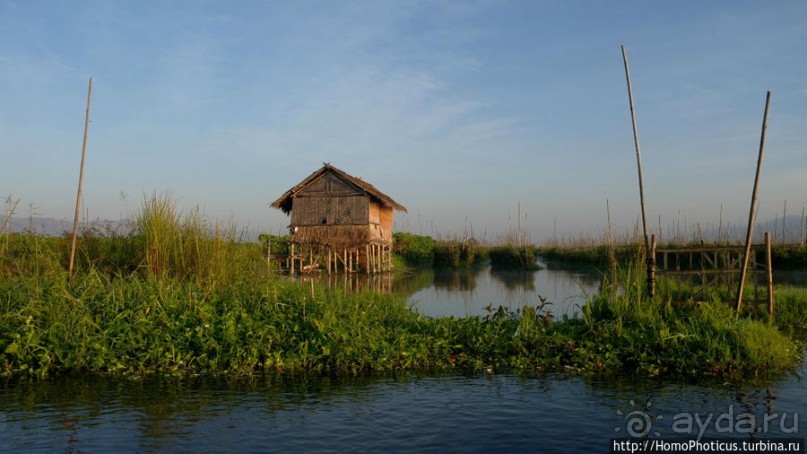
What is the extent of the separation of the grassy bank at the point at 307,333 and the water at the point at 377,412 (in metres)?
0.32

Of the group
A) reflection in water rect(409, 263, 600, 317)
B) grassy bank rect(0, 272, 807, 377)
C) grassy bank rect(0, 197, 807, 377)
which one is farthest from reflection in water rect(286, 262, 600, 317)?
grassy bank rect(0, 272, 807, 377)

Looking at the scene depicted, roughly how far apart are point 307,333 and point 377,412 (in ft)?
6.49

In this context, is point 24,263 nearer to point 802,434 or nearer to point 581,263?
point 802,434

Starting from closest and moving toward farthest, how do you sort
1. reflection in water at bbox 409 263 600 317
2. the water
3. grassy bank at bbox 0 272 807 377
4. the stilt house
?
the water, grassy bank at bbox 0 272 807 377, reflection in water at bbox 409 263 600 317, the stilt house

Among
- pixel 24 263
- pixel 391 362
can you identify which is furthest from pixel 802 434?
pixel 24 263

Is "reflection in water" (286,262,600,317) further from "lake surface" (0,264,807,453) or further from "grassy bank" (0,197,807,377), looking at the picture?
"lake surface" (0,264,807,453)

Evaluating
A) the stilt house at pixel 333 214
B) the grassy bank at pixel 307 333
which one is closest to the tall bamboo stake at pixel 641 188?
the grassy bank at pixel 307 333

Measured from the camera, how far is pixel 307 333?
287 inches

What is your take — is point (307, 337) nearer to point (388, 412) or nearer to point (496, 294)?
point (388, 412)

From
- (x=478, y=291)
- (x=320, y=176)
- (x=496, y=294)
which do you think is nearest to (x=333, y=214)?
(x=320, y=176)

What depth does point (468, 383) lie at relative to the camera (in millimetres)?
6574

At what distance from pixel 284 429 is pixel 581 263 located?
28.8 m

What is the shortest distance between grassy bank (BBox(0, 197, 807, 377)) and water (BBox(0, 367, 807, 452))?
1.05ft

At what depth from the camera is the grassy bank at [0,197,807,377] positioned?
6.85 metres
